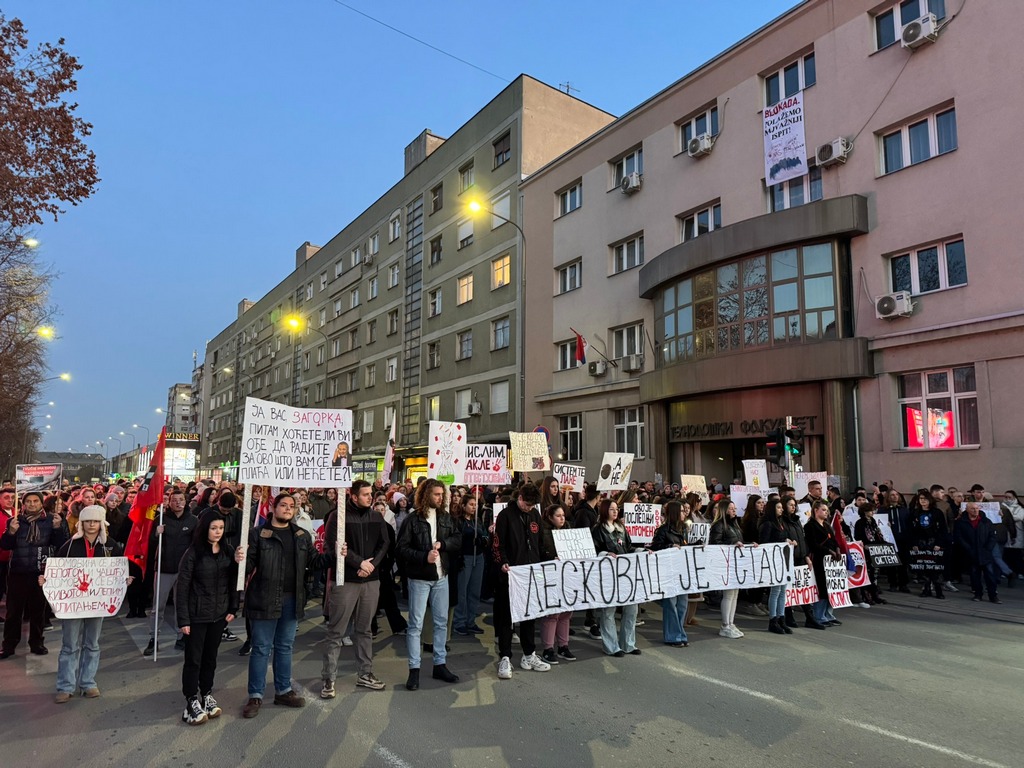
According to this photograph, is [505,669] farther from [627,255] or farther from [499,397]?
[499,397]

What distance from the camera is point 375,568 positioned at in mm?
6797

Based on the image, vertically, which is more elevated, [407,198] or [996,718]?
[407,198]

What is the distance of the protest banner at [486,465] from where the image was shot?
39.6 ft

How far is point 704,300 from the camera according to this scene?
2044 cm

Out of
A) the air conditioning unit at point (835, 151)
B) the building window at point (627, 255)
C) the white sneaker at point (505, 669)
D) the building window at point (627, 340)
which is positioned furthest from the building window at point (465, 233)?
the white sneaker at point (505, 669)

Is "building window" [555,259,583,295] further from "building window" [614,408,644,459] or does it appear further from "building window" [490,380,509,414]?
"building window" [614,408,644,459]

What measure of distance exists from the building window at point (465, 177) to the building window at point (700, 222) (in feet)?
49.1

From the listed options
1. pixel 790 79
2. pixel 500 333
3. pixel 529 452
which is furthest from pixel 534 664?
pixel 500 333

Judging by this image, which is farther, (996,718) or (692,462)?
(692,462)

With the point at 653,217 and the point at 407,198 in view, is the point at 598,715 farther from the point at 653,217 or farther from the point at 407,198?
the point at 407,198

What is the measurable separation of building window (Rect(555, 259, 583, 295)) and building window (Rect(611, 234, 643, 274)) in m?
1.80

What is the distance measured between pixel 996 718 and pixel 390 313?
128 feet

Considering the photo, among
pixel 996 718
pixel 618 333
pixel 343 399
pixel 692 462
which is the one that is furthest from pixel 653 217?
pixel 343 399

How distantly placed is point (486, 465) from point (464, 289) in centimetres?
2372
